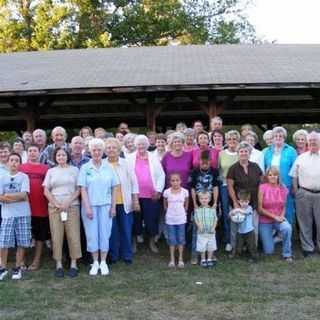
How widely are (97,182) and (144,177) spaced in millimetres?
823

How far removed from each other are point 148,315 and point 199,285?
105 centimetres

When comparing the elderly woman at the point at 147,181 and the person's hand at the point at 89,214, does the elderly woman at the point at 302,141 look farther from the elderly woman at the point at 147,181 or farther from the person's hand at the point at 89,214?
the person's hand at the point at 89,214

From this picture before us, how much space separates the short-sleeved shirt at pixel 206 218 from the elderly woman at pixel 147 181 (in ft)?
1.89

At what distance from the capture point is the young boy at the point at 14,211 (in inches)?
260

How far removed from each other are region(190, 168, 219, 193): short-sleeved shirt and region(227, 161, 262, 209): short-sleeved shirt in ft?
0.63

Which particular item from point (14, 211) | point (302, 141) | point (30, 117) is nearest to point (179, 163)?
point (302, 141)

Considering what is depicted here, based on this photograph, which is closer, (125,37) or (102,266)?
(102,266)

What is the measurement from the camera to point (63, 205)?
6598 millimetres

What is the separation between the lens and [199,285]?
6039mm

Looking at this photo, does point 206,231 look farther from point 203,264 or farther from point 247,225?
point 247,225

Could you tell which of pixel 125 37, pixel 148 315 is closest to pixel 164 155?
pixel 148 315

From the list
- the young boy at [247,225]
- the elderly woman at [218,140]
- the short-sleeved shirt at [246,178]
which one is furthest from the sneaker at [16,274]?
the elderly woman at [218,140]

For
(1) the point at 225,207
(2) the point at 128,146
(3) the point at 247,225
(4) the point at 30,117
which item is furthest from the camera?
(4) the point at 30,117

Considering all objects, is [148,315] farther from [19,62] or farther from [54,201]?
[19,62]
